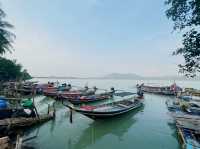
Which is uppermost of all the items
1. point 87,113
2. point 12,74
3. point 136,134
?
point 12,74

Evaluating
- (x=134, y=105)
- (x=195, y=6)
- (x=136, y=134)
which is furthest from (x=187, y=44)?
(x=134, y=105)

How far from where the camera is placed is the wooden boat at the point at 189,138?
8238mm

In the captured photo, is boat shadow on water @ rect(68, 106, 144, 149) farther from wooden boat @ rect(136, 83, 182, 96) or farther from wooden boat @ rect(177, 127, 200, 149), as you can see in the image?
wooden boat @ rect(136, 83, 182, 96)

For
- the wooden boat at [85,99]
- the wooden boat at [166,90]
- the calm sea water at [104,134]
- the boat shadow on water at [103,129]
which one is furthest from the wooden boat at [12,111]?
the wooden boat at [166,90]

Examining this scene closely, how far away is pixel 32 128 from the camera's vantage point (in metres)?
12.3

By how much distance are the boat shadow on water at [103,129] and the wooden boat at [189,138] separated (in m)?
4.23

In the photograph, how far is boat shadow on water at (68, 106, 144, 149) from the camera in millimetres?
10828

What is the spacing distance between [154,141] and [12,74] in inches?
1871

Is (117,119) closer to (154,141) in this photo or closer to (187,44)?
(154,141)

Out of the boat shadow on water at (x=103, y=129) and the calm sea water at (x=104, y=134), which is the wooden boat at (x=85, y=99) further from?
the boat shadow on water at (x=103, y=129)

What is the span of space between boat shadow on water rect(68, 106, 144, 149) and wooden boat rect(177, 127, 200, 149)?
423 cm

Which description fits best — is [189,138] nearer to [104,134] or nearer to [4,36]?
[104,134]

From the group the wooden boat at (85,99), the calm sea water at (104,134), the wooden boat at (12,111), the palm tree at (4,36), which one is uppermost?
the palm tree at (4,36)

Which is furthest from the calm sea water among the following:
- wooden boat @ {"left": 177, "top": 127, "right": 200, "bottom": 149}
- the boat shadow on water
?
wooden boat @ {"left": 177, "top": 127, "right": 200, "bottom": 149}
